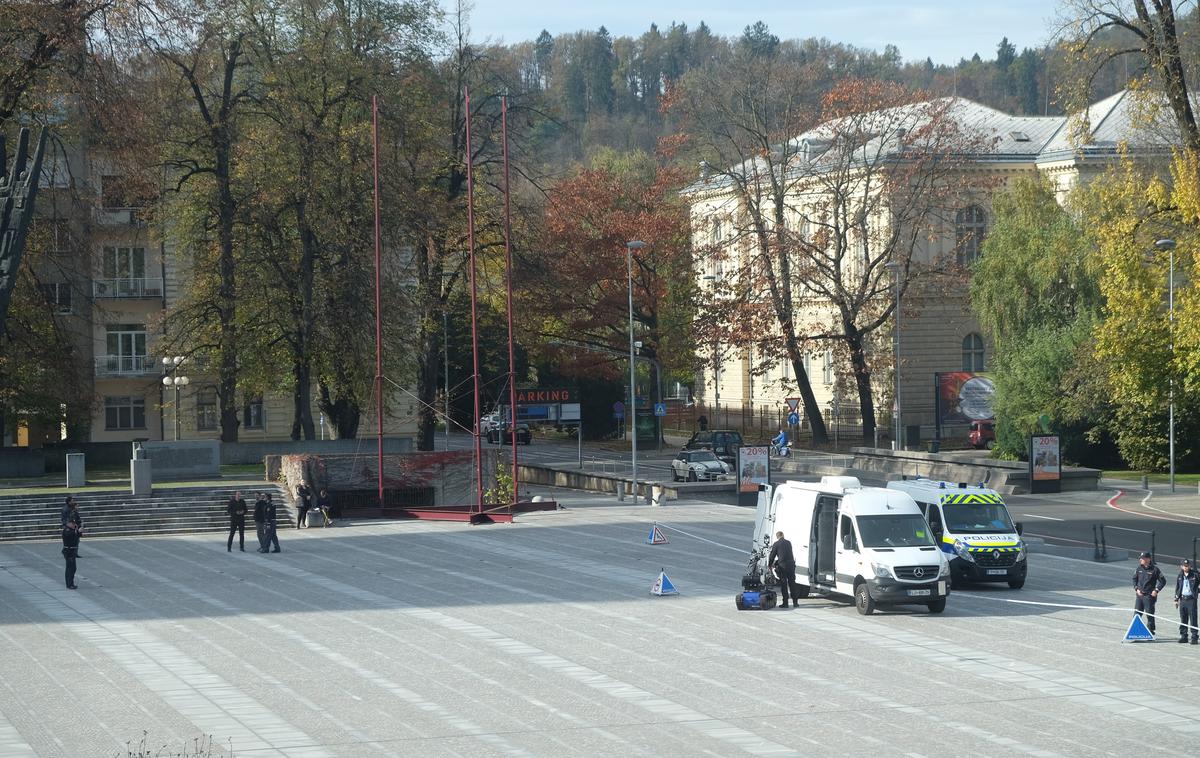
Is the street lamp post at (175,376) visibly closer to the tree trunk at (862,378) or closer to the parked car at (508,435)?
the parked car at (508,435)

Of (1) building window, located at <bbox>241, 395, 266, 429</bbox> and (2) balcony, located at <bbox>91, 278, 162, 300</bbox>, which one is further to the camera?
(1) building window, located at <bbox>241, 395, 266, 429</bbox>

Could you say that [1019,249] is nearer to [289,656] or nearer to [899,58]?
[289,656]

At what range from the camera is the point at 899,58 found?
184m

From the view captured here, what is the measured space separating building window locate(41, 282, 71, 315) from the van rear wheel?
1263 inches

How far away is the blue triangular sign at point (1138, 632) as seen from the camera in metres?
21.3

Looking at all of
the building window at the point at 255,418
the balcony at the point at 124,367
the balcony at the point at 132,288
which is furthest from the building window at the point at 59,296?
the building window at the point at 255,418

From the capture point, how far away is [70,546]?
94.8 feet

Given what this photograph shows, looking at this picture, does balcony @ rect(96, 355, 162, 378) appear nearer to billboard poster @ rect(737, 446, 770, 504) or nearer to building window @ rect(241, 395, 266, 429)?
building window @ rect(241, 395, 266, 429)

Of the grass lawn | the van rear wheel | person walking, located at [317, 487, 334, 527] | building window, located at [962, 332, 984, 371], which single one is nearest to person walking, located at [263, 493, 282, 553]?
person walking, located at [317, 487, 334, 527]

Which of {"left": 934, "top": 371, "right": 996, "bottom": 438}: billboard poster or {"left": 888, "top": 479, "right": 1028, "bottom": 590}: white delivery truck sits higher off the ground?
{"left": 934, "top": 371, "right": 996, "bottom": 438}: billboard poster

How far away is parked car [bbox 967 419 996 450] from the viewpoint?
2645 inches

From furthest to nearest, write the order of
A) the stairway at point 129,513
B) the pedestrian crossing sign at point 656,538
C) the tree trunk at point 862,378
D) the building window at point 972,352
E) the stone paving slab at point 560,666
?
the building window at point 972,352, the tree trunk at point 862,378, the stairway at point 129,513, the pedestrian crossing sign at point 656,538, the stone paving slab at point 560,666

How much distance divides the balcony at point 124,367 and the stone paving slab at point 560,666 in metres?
38.6

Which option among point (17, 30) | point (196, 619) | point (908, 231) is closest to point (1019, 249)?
point (908, 231)
